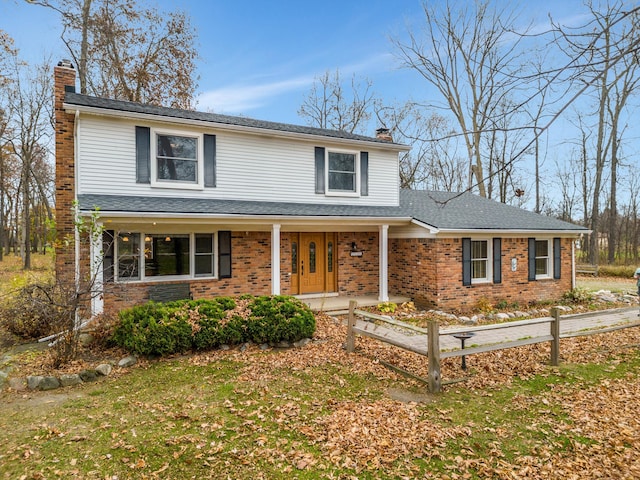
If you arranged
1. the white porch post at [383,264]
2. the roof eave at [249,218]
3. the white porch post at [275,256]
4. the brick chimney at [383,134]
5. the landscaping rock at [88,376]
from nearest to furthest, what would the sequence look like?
the landscaping rock at [88,376], the roof eave at [249,218], the white porch post at [275,256], the white porch post at [383,264], the brick chimney at [383,134]

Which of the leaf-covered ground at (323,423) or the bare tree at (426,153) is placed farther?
the bare tree at (426,153)

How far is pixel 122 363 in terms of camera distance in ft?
20.9

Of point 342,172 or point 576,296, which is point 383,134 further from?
point 576,296

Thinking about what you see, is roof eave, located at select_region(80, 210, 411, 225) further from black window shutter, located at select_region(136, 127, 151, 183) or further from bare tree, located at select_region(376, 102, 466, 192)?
bare tree, located at select_region(376, 102, 466, 192)

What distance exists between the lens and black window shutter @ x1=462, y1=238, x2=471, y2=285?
1173cm

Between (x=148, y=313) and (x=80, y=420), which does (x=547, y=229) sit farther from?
(x=80, y=420)

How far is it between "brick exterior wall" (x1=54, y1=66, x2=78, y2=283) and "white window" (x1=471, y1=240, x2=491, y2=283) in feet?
36.5

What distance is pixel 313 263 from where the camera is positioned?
39.6ft

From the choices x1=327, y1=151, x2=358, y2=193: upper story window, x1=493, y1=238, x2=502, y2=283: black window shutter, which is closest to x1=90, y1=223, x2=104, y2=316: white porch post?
x1=327, y1=151, x2=358, y2=193: upper story window

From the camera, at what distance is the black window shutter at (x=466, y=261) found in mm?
11727

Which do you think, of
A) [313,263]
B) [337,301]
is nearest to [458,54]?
[313,263]

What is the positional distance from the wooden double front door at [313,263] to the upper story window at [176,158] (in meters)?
3.54

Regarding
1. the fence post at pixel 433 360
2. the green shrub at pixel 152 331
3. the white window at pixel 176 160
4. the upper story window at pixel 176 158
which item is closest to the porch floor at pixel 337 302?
the green shrub at pixel 152 331

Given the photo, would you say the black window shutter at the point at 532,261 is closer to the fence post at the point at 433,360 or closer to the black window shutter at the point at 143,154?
the fence post at the point at 433,360
